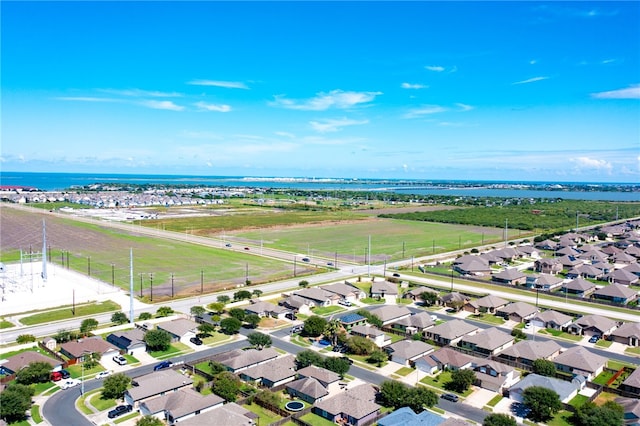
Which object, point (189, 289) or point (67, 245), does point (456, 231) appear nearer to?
point (189, 289)

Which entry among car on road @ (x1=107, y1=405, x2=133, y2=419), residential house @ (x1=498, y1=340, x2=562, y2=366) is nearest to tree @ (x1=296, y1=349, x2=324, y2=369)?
car on road @ (x1=107, y1=405, x2=133, y2=419)

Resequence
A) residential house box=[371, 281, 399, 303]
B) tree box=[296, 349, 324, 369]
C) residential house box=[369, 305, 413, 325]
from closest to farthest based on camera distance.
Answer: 1. tree box=[296, 349, 324, 369]
2. residential house box=[369, 305, 413, 325]
3. residential house box=[371, 281, 399, 303]

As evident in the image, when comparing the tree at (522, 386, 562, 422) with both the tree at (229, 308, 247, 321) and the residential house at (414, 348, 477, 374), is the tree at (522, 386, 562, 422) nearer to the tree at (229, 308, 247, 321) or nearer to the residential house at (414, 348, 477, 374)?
the residential house at (414, 348, 477, 374)

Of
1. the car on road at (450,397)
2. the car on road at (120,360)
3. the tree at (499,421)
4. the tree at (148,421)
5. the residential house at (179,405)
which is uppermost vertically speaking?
the tree at (499,421)

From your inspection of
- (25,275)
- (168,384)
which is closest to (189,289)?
(25,275)

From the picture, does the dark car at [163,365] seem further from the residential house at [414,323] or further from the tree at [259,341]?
the residential house at [414,323]

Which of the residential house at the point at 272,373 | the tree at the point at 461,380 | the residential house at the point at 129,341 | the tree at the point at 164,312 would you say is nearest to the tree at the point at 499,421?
the tree at the point at 461,380
